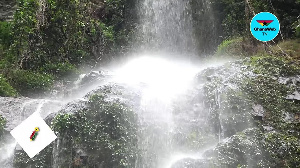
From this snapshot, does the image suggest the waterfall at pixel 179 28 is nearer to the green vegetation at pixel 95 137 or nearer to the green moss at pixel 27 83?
the green moss at pixel 27 83

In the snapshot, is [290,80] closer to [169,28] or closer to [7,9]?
[169,28]

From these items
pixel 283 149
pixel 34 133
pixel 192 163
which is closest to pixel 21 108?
pixel 34 133

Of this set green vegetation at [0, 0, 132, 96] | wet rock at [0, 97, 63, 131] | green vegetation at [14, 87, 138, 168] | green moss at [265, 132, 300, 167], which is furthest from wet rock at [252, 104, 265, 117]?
green vegetation at [0, 0, 132, 96]

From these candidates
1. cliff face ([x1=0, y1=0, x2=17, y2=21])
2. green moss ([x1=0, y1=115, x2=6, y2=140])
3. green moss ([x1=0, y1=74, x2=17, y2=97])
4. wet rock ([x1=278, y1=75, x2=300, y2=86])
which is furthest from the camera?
cliff face ([x1=0, y1=0, x2=17, y2=21])

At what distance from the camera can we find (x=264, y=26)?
7.44 meters

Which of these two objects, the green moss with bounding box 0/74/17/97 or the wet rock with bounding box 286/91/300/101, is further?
the green moss with bounding box 0/74/17/97

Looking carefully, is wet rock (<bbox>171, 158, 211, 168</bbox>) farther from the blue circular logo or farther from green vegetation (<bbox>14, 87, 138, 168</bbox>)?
the blue circular logo

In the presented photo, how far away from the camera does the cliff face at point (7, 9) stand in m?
13.6

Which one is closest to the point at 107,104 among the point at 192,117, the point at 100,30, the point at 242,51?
the point at 192,117

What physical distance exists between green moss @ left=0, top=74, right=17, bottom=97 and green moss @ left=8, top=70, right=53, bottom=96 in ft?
2.07

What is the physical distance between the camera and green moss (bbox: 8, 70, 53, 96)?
10257mm

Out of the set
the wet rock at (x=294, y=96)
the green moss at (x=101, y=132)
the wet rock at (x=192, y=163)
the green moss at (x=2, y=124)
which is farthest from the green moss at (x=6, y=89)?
the wet rock at (x=294, y=96)

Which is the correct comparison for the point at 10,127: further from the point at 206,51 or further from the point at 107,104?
the point at 206,51

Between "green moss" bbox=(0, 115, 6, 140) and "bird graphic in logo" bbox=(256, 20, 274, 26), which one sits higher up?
"bird graphic in logo" bbox=(256, 20, 274, 26)
